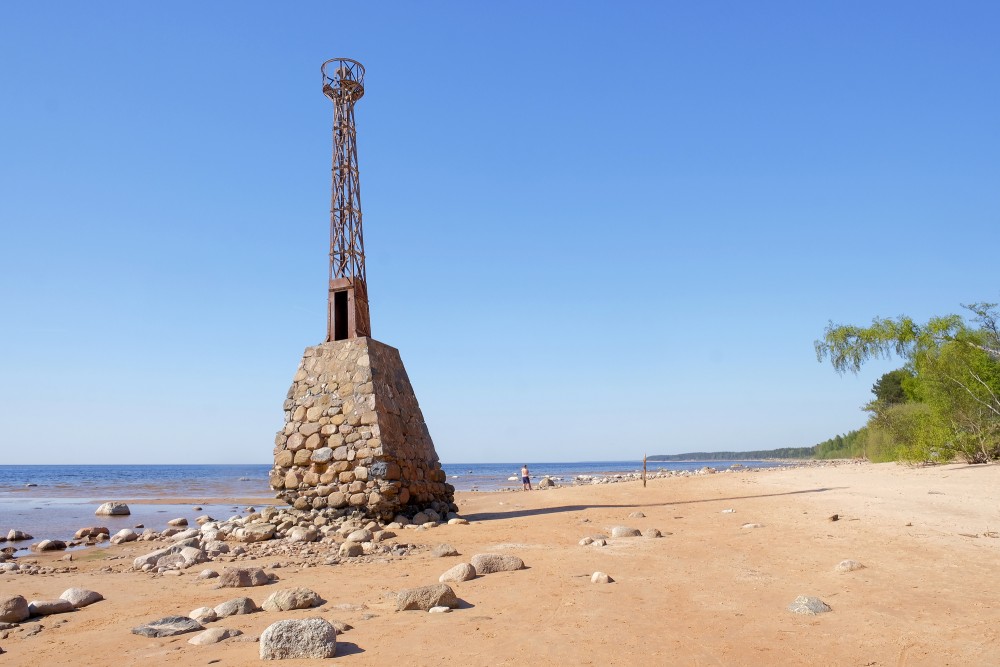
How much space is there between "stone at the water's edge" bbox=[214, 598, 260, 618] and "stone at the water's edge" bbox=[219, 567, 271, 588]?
138 centimetres

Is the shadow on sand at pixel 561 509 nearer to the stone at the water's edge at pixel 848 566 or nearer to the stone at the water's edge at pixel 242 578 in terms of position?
the stone at the water's edge at pixel 242 578

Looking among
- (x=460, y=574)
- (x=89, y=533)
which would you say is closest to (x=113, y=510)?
(x=89, y=533)

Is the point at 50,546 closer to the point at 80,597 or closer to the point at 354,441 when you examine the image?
the point at 354,441

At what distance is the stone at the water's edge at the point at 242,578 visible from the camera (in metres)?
7.27

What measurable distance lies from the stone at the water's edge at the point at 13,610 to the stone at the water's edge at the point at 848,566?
7983 millimetres

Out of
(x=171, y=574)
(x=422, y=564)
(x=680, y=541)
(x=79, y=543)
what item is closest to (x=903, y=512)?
(x=680, y=541)

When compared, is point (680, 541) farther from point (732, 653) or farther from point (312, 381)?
point (312, 381)

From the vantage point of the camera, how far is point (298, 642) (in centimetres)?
442

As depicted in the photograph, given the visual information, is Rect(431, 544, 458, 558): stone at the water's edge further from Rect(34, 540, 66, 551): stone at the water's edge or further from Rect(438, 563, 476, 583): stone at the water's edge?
Rect(34, 540, 66, 551): stone at the water's edge

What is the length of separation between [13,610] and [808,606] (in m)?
7.09

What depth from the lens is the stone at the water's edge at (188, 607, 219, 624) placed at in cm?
563

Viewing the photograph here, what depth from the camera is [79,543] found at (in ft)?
42.9

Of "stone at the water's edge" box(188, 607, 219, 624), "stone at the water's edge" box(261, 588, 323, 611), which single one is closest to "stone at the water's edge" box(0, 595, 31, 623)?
"stone at the water's edge" box(188, 607, 219, 624)

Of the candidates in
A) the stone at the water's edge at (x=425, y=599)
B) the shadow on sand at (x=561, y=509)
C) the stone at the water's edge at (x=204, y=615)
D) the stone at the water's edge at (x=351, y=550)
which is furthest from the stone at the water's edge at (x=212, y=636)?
the shadow on sand at (x=561, y=509)
